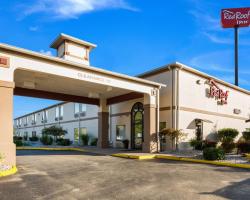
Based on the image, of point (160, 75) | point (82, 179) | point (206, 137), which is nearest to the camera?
point (82, 179)

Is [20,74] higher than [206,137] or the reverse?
higher

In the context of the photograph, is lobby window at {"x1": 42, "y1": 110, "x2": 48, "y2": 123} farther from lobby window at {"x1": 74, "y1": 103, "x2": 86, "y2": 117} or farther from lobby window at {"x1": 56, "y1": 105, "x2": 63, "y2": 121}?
lobby window at {"x1": 74, "y1": 103, "x2": 86, "y2": 117}

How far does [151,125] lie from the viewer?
730 inches

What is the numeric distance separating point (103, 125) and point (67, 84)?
25.0ft

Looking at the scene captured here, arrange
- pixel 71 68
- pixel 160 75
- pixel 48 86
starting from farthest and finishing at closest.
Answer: pixel 160 75 → pixel 48 86 → pixel 71 68

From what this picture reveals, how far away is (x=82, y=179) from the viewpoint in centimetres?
902

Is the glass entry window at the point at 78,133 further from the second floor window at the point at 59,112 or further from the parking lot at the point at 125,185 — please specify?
the parking lot at the point at 125,185

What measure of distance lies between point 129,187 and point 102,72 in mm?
9282

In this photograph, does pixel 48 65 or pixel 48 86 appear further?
pixel 48 86

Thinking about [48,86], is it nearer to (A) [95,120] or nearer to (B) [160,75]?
(B) [160,75]

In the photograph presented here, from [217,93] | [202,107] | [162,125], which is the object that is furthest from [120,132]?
[217,93]

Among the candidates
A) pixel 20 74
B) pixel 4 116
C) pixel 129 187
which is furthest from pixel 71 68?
pixel 129 187

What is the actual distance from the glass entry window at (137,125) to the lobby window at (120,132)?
1.59 metres

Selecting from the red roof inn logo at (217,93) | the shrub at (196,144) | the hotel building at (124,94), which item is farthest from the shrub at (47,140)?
the red roof inn logo at (217,93)
